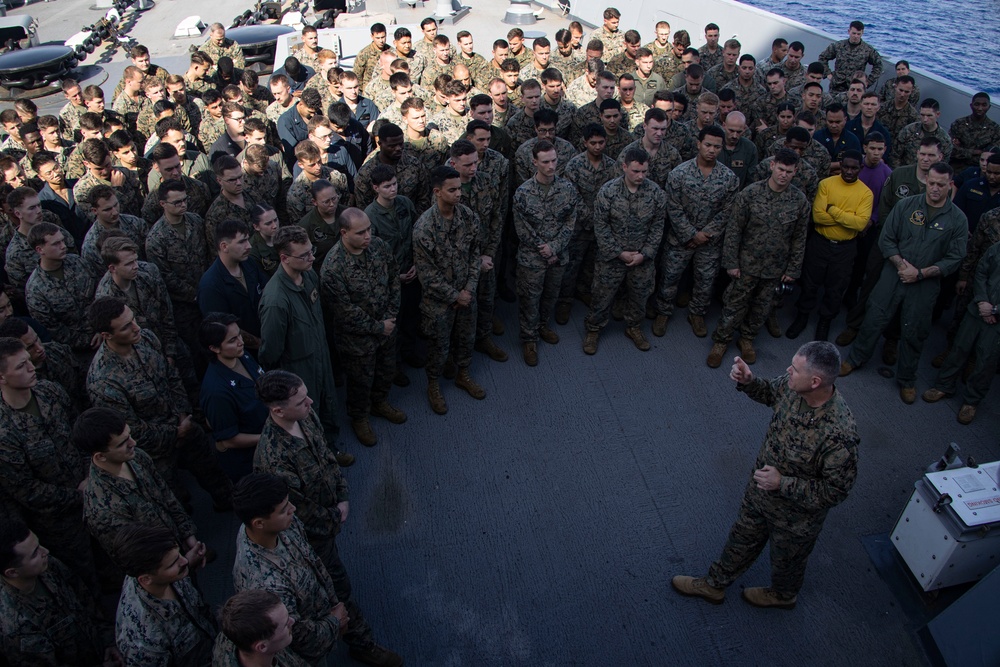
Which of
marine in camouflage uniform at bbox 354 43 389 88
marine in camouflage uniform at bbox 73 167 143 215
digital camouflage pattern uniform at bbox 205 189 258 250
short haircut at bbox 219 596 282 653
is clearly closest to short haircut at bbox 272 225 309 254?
digital camouflage pattern uniform at bbox 205 189 258 250

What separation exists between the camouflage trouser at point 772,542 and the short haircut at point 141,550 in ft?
9.29

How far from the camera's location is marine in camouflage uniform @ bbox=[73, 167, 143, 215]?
18.8 feet

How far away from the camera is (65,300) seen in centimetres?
452

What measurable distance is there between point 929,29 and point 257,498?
40918 mm

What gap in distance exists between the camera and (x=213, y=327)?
3.58 m

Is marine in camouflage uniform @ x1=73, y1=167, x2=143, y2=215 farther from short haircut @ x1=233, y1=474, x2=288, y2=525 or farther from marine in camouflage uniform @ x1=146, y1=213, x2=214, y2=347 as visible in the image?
short haircut @ x1=233, y1=474, x2=288, y2=525

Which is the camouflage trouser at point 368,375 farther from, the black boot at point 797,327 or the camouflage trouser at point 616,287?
the black boot at point 797,327

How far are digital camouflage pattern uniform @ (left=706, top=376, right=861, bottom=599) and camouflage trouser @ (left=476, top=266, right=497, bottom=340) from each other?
2664 mm

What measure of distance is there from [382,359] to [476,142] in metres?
2.16

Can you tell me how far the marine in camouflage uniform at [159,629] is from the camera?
2.52m

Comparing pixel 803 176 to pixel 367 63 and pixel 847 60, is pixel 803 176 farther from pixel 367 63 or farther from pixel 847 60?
pixel 367 63

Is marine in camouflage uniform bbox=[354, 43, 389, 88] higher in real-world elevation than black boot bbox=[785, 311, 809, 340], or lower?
higher

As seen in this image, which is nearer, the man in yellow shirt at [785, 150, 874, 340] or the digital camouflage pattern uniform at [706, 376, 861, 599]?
the digital camouflage pattern uniform at [706, 376, 861, 599]

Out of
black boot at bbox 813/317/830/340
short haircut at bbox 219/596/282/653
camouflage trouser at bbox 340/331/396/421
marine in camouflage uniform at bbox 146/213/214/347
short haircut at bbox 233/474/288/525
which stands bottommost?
black boot at bbox 813/317/830/340
